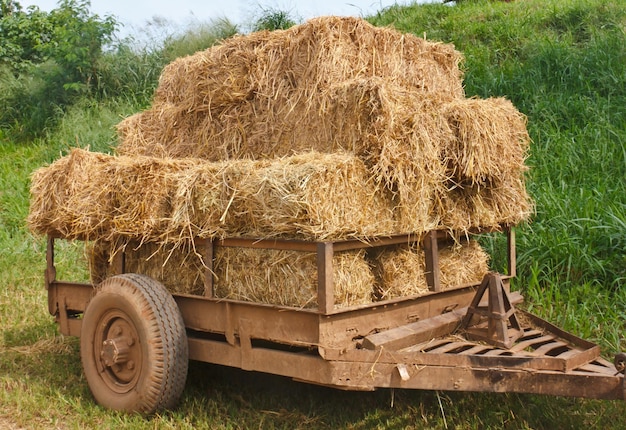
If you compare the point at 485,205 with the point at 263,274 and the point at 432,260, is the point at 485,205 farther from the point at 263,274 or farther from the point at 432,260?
the point at 263,274

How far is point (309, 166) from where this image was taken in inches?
165

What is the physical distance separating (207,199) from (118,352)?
1.25m

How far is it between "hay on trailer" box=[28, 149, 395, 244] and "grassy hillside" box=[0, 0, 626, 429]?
1.26 metres

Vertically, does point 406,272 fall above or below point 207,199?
below

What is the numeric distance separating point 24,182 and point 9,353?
6179mm

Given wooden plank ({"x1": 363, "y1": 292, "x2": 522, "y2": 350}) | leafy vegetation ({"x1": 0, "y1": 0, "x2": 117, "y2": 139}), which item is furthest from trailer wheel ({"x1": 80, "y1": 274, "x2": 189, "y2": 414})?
leafy vegetation ({"x1": 0, "y1": 0, "x2": 117, "y2": 139})

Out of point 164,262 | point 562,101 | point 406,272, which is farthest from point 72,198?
point 562,101

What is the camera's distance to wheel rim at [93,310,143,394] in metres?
4.95

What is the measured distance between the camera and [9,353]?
6.68 metres

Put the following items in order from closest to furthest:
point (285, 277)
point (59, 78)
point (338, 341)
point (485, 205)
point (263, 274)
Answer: point (338, 341) < point (285, 277) < point (263, 274) < point (485, 205) < point (59, 78)

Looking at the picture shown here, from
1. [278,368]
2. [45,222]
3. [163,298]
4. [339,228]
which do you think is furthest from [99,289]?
Answer: [339,228]

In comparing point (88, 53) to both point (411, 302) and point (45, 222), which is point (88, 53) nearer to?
point (45, 222)

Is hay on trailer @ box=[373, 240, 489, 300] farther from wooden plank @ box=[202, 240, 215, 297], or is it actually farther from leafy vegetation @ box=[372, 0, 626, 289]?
leafy vegetation @ box=[372, 0, 626, 289]

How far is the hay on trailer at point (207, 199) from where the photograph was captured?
4.20 metres
